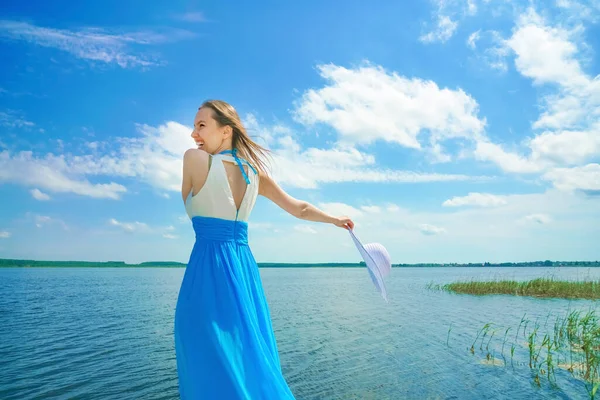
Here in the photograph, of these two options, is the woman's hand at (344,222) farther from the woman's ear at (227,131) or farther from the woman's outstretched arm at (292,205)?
the woman's ear at (227,131)

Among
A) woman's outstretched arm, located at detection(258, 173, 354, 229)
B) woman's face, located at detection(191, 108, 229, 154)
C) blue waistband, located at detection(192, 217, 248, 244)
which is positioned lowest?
blue waistband, located at detection(192, 217, 248, 244)

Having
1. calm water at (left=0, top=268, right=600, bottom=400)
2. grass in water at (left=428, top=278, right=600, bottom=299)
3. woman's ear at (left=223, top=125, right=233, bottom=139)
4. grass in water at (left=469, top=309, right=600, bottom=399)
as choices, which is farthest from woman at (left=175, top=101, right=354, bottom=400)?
grass in water at (left=428, top=278, right=600, bottom=299)

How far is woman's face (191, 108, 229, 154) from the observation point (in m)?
2.24

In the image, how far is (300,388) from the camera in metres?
8.78

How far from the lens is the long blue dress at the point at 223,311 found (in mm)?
1848

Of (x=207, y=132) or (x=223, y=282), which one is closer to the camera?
(x=223, y=282)

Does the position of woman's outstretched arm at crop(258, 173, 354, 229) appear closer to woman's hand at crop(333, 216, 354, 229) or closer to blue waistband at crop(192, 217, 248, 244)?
woman's hand at crop(333, 216, 354, 229)

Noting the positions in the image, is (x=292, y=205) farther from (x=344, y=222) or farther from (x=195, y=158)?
(x=195, y=158)

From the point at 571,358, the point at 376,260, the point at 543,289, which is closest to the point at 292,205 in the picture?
the point at 376,260

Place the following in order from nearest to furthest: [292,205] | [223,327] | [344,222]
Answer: [223,327] → [292,205] → [344,222]

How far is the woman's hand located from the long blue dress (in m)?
0.65

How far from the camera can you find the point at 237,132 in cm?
231

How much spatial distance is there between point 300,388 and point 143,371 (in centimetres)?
378

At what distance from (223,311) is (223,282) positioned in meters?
0.13
